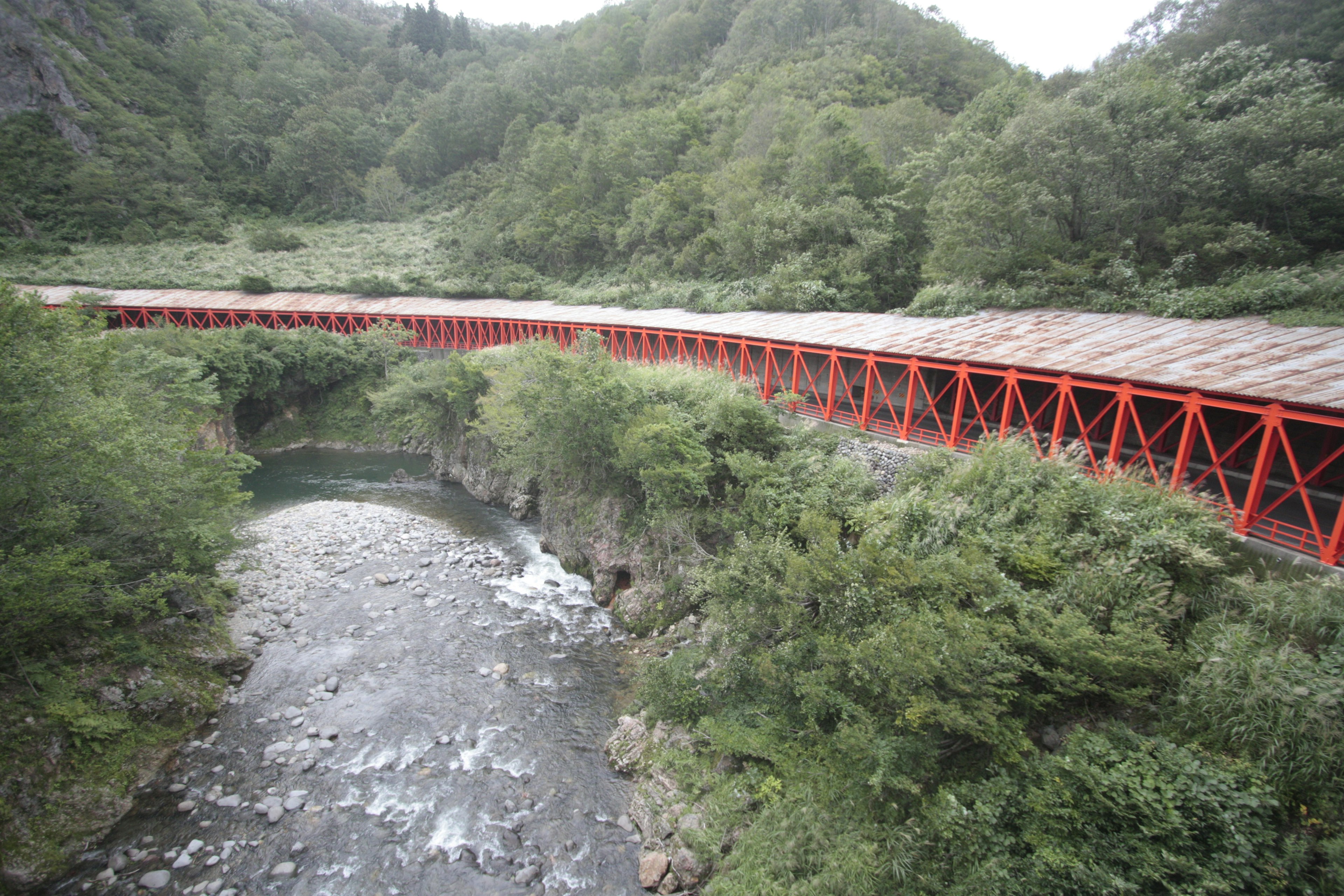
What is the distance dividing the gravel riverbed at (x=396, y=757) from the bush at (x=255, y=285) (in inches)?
1338

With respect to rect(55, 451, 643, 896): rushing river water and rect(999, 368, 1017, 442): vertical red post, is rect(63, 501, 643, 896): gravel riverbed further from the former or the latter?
rect(999, 368, 1017, 442): vertical red post

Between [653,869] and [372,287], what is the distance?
160 feet

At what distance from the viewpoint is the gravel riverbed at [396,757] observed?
10133 mm

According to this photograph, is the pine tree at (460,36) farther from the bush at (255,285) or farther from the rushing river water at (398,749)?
the rushing river water at (398,749)

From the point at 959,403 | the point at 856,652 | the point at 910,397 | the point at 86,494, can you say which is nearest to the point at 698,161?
the point at 910,397

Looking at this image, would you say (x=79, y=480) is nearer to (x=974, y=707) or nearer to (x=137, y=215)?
(x=974, y=707)

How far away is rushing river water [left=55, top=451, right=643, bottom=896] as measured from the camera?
10156mm

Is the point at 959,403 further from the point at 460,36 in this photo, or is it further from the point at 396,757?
the point at 460,36

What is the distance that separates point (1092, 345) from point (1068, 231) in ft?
37.1

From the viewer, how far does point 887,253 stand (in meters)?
29.8

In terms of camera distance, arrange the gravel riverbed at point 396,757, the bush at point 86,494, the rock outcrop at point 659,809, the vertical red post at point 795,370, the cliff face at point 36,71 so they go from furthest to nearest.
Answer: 1. the cliff face at point 36,71
2. the vertical red post at point 795,370
3. the bush at point 86,494
4. the gravel riverbed at point 396,757
5. the rock outcrop at point 659,809

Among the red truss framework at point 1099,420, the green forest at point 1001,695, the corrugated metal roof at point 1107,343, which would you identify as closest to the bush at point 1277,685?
the green forest at point 1001,695

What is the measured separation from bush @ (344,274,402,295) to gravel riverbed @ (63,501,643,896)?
32301 millimetres

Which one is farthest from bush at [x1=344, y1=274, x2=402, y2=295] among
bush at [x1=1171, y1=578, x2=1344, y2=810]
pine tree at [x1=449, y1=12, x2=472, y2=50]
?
pine tree at [x1=449, y1=12, x2=472, y2=50]
